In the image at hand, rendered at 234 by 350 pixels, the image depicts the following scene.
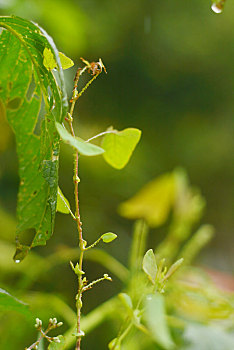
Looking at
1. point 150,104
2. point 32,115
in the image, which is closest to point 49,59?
point 32,115

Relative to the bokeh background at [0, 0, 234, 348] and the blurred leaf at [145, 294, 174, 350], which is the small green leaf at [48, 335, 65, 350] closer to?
the blurred leaf at [145, 294, 174, 350]

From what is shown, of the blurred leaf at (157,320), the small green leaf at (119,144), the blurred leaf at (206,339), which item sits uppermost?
the small green leaf at (119,144)

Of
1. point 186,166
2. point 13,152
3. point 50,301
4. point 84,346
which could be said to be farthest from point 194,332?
point 186,166

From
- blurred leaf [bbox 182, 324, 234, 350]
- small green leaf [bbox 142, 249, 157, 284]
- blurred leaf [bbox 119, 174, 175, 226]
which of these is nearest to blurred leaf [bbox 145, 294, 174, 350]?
small green leaf [bbox 142, 249, 157, 284]

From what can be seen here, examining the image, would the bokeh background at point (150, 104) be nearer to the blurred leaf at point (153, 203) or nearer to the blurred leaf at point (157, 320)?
the blurred leaf at point (153, 203)

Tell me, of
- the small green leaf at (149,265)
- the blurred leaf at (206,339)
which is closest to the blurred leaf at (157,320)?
the small green leaf at (149,265)

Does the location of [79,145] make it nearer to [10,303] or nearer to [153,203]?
[10,303]

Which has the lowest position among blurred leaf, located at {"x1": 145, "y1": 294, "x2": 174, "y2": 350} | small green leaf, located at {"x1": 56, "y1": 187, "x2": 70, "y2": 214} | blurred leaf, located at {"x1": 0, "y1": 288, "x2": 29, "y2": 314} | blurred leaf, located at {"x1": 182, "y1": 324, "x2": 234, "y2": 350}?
blurred leaf, located at {"x1": 182, "y1": 324, "x2": 234, "y2": 350}

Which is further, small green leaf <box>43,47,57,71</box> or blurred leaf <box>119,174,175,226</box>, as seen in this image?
blurred leaf <box>119,174,175,226</box>
